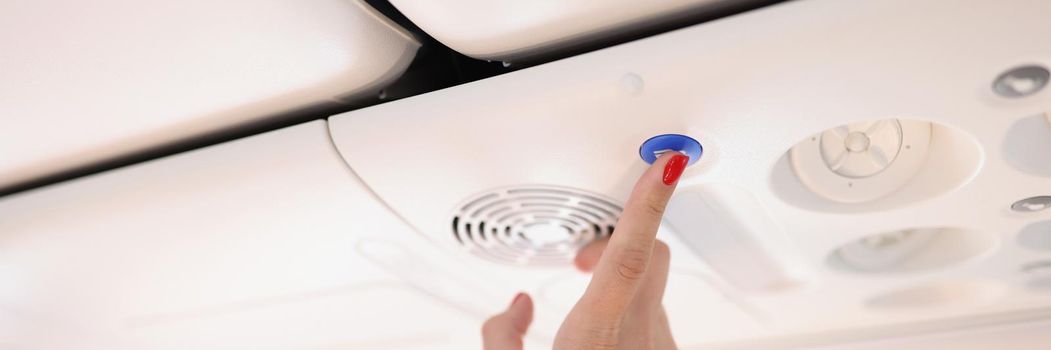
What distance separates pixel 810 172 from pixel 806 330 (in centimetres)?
30

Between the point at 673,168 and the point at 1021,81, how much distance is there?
0.75 ft

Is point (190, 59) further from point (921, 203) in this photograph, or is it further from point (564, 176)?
point (921, 203)

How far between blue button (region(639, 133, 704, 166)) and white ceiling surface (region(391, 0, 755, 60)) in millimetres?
82

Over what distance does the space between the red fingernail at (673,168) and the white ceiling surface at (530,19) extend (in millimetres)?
97

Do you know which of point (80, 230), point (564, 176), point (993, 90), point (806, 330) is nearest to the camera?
point (993, 90)

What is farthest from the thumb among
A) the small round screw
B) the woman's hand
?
the small round screw

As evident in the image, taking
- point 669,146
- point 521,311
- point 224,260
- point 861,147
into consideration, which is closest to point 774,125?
point 669,146

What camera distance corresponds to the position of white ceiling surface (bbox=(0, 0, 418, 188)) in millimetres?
541

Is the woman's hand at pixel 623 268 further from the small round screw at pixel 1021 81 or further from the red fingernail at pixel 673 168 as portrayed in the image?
the small round screw at pixel 1021 81

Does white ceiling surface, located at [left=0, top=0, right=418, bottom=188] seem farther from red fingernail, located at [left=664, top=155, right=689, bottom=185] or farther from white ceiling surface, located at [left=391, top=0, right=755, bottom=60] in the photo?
red fingernail, located at [left=664, top=155, right=689, bottom=185]

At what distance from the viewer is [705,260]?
77 centimetres

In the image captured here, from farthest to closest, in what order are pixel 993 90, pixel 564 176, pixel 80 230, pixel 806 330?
pixel 806 330, pixel 80 230, pixel 564 176, pixel 993 90

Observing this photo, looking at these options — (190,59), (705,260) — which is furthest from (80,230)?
(705,260)

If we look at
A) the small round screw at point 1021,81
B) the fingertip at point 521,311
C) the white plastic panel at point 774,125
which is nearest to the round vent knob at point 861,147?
the white plastic panel at point 774,125
